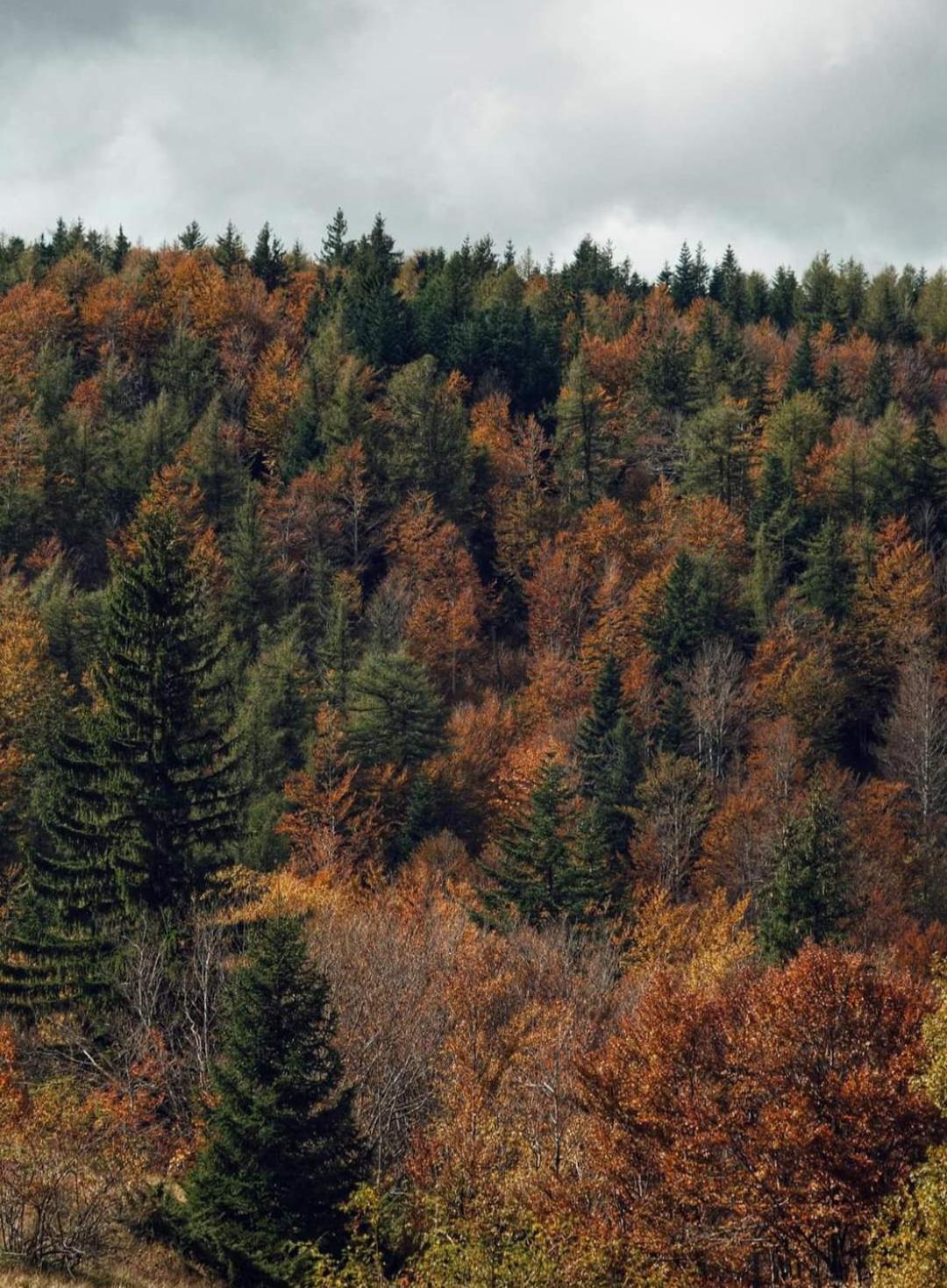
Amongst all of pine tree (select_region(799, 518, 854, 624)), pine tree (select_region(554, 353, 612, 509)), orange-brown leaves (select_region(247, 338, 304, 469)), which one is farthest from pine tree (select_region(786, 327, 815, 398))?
orange-brown leaves (select_region(247, 338, 304, 469))

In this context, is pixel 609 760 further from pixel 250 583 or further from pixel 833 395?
pixel 833 395

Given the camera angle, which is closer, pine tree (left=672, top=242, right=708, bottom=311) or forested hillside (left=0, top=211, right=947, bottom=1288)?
forested hillside (left=0, top=211, right=947, bottom=1288)

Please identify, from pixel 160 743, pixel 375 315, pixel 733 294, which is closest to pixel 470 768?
pixel 160 743

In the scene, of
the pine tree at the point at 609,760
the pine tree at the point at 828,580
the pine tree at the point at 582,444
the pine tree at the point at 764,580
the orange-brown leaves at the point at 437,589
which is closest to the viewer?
the pine tree at the point at 609,760

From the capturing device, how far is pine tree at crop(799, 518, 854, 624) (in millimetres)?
71500

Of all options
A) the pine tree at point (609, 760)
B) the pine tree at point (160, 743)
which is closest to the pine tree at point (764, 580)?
the pine tree at point (609, 760)

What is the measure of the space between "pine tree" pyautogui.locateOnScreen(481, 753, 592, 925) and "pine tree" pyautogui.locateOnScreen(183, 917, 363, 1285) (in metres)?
23.7

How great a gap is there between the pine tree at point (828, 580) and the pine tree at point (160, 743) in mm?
47992

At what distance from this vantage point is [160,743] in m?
31.9

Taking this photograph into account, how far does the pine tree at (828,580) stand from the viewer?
7150cm

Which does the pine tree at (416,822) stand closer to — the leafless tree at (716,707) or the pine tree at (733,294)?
the leafless tree at (716,707)

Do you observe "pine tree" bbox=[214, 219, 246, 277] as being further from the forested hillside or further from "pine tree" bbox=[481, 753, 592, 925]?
"pine tree" bbox=[481, 753, 592, 925]

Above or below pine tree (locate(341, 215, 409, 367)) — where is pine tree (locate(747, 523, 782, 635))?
below

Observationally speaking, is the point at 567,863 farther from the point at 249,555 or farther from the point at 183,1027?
the point at 249,555
